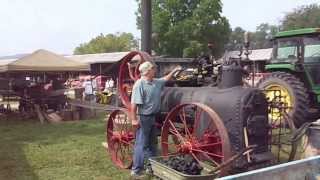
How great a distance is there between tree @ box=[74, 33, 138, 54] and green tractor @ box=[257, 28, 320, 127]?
197 ft

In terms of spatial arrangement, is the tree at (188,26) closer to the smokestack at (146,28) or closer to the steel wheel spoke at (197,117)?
the smokestack at (146,28)

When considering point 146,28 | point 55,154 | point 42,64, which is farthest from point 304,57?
point 42,64

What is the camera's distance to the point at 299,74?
1005 cm

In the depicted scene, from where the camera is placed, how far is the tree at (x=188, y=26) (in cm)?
4525

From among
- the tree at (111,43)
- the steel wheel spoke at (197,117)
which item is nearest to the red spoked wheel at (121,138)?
the steel wheel spoke at (197,117)

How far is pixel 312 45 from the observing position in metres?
9.99

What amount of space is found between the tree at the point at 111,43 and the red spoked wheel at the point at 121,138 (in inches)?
2481

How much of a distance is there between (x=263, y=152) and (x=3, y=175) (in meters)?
3.64

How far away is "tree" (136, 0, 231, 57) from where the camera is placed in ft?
148

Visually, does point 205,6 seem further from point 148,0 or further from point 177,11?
point 148,0

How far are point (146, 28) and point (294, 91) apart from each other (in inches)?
132

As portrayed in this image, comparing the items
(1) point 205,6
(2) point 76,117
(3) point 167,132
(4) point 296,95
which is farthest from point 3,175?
(1) point 205,6

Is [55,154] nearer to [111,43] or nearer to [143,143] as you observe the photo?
[143,143]

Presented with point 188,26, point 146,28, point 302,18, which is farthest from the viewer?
point 302,18
